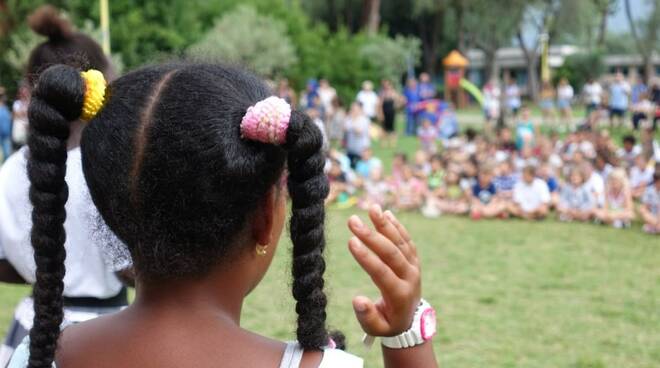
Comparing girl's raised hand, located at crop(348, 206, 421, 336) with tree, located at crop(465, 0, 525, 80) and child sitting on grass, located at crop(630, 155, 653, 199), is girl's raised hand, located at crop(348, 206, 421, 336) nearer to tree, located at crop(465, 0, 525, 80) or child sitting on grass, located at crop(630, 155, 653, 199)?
child sitting on grass, located at crop(630, 155, 653, 199)

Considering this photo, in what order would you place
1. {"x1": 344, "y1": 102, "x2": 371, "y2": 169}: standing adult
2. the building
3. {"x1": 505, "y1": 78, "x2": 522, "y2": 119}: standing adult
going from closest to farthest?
{"x1": 344, "y1": 102, "x2": 371, "y2": 169}: standing adult → {"x1": 505, "y1": 78, "x2": 522, "y2": 119}: standing adult → the building

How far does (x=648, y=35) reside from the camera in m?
36.7

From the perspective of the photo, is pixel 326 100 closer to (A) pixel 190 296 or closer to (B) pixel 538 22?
(A) pixel 190 296

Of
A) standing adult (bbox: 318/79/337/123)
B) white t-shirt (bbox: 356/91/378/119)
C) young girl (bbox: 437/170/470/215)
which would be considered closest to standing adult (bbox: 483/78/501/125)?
white t-shirt (bbox: 356/91/378/119)

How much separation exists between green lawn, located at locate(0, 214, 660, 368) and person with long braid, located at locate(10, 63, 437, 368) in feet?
6.70

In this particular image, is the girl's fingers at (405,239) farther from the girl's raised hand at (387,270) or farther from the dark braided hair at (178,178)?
the dark braided hair at (178,178)

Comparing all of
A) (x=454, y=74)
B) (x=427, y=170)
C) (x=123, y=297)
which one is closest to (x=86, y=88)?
(x=123, y=297)

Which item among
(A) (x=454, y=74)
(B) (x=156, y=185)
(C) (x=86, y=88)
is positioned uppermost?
(C) (x=86, y=88)

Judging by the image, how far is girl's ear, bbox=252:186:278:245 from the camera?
154 centimetres

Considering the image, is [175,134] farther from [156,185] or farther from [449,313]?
[449,313]

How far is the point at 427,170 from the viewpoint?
13.2 meters

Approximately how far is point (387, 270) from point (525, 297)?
217 inches

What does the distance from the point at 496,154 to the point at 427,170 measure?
110 centimetres

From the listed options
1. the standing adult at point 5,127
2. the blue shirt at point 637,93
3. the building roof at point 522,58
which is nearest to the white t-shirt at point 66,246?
the standing adult at point 5,127
